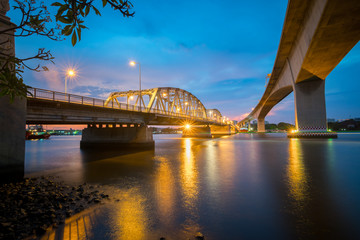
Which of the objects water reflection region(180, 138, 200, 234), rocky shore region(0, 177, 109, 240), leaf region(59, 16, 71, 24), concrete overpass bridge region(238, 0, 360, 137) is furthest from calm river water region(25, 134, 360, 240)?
concrete overpass bridge region(238, 0, 360, 137)

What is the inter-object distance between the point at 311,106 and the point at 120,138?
1531 inches

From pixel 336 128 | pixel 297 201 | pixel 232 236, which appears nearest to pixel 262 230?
pixel 232 236

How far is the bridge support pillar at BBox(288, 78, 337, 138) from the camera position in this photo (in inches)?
1320

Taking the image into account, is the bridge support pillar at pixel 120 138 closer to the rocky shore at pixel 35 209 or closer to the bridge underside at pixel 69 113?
the bridge underside at pixel 69 113

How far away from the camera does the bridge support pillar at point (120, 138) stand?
30.4 meters

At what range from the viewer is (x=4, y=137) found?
9.02m

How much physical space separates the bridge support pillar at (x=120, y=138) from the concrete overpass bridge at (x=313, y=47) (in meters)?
27.8

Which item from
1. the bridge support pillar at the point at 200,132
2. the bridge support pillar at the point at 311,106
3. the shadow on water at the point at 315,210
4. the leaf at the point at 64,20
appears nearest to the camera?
the leaf at the point at 64,20

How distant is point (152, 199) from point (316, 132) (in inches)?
1631

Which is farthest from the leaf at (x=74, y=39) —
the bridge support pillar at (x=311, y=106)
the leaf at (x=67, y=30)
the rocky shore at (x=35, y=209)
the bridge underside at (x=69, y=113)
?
the bridge support pillar at (x=311, y=106)

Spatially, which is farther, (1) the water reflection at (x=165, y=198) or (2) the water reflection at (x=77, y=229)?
(1) the water reflection at (x=165, y=198)

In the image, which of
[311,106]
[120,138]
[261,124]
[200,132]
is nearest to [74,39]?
[120,138]

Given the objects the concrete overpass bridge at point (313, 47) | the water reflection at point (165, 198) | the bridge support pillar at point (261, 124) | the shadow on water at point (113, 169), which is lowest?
the shadow on water at point (113, 169)

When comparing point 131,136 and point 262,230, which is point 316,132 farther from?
point 262,230
